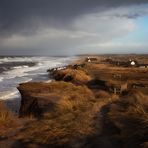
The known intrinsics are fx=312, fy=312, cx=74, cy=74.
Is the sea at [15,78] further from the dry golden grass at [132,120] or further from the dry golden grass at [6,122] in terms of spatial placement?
the dry golden grass at [132,120]

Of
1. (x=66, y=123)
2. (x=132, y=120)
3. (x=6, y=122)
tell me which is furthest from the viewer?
(x=6, y=122)

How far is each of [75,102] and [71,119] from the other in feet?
10.0

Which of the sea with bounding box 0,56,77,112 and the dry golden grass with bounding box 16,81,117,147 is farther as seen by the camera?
the sea with bounding box 0,56,77,112

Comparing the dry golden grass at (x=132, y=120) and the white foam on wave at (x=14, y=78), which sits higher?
the dry golden grass at (x=132, y=120)

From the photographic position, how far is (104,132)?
1080 cm

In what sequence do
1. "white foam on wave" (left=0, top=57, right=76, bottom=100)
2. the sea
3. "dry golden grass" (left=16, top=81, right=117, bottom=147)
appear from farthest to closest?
"white foam on wave" (left=0, top=57, right=76, bottom=100), the sea, "dry golden grass" (left=16, top=81, right=117, bottom=147)

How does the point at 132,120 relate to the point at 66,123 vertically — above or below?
above

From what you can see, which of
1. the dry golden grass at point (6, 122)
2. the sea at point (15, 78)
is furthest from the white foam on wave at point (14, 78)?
the dry golden grass at point (6, 122)

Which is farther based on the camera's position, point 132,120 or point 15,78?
point 15,78

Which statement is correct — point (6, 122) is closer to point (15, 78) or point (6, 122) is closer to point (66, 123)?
point (66, 123)

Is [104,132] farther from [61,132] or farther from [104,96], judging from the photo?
[104,96]

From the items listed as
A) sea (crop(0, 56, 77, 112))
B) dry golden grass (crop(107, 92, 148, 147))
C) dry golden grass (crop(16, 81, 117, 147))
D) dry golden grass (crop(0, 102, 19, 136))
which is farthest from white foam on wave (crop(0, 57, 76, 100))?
dry golden grass (crop(107, 92, 148, 147))

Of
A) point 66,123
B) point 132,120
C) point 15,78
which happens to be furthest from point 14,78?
point 132,120

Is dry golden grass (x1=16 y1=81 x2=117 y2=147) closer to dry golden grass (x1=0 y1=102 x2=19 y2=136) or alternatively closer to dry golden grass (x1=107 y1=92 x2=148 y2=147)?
dry golden grass (x1=0 y1=102 x2=19 y2=136)
